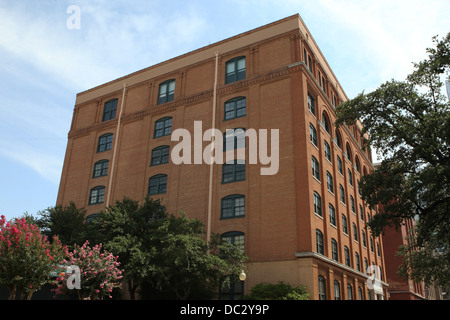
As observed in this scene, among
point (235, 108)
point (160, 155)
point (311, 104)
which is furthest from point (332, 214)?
point (160, 155)

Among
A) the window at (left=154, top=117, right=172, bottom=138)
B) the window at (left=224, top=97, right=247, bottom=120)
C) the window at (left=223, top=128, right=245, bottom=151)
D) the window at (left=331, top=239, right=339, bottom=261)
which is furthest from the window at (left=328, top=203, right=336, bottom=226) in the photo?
the window at (left=154, top=117, right=172, bottom=138)

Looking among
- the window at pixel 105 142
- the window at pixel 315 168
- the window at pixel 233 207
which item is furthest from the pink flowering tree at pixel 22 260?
the window at pixel 105 142

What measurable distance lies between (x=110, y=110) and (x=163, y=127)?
29.9 ft

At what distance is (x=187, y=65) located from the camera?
130 feet

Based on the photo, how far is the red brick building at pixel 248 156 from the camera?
2847cm

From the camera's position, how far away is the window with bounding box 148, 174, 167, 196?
35594mm

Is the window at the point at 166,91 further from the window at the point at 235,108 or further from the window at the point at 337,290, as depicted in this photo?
the window at the point at 337,290

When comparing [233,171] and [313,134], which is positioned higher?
[313,134]

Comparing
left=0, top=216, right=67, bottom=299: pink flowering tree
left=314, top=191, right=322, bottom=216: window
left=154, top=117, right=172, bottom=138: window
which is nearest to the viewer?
left=0, top=216, right=67, bottom=299: pink flowering tree

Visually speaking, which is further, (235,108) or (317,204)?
(235,108)

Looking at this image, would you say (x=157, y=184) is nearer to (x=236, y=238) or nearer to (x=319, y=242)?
(x=236, y=238)

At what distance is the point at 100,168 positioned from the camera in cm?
4131

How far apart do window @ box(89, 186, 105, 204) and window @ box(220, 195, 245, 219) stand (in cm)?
1431

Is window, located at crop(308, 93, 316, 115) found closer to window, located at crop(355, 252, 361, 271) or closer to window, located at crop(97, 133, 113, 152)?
window, located at crop(355, 252, 361, 271)
